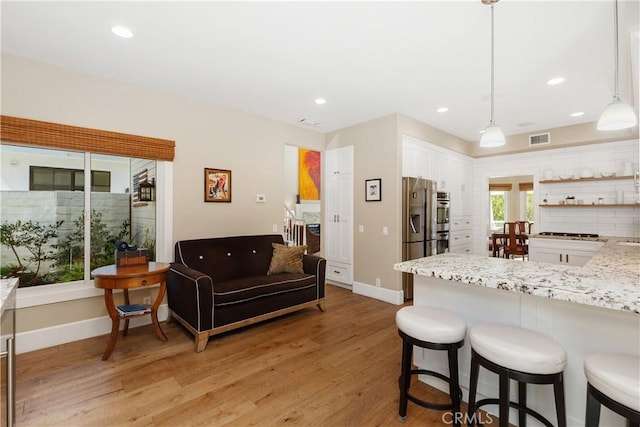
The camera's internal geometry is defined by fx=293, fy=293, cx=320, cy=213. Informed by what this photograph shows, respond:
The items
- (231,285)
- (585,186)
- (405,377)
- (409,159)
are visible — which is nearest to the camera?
(405,377)

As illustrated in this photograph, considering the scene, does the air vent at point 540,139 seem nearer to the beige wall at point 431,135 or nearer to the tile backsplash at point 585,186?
the tile backsplash at point 585,186

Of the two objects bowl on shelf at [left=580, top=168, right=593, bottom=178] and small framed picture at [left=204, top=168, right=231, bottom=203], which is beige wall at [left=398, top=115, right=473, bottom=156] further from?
small framed picture at [left=204, top=168, right=231, bottom=203]

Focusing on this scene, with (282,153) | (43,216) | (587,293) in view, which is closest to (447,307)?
(587,293)

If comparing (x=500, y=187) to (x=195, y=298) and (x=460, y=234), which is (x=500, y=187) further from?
(x=195, y=298)

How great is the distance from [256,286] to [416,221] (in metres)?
2.47

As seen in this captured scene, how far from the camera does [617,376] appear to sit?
1.10 metres

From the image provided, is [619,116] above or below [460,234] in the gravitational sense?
above

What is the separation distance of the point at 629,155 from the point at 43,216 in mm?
7615

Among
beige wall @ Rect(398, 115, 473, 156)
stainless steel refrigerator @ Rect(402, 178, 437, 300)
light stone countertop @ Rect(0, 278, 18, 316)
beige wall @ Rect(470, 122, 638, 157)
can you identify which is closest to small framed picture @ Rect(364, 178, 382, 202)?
stainless steel refrigerator @ Rect(402, 178, 437, 300)

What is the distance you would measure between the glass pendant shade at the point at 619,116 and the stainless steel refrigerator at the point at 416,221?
7.69 feet

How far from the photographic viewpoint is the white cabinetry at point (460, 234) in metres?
5.35

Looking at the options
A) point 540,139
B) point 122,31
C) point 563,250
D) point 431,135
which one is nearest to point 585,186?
point 540,139

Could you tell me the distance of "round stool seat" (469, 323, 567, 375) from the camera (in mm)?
1284

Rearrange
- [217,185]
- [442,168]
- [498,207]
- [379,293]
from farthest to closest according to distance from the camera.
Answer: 1. [498,207]
2. [442,168]
3. [379,293]
4. [217,185]
